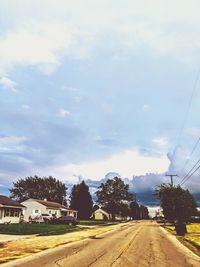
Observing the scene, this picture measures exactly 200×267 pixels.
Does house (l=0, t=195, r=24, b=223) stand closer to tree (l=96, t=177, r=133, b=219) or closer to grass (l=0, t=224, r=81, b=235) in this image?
grass (l=0, t=224, r=81, b=235)

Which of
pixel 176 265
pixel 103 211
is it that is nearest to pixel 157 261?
pixel 176 265

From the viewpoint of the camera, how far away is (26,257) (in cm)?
1464

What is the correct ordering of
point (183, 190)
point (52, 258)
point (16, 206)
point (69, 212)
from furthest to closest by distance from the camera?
point (69, 212), point (183, 190), point (16, 206), point (52, 258)

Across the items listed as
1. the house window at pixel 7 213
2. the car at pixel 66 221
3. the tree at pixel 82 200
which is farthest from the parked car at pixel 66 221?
the tree at pixel 82 200

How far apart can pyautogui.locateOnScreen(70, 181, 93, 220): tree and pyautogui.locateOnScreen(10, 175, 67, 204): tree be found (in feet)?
127

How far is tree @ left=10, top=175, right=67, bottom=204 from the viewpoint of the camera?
137 meters

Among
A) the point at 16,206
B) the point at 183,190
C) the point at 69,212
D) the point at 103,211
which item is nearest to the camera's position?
the point at 16,206

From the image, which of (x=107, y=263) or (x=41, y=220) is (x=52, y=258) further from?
(x=41, y=220)

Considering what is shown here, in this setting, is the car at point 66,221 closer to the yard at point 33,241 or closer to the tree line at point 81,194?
the yard at point 33,241

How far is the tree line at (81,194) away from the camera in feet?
325

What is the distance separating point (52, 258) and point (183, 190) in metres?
50.4

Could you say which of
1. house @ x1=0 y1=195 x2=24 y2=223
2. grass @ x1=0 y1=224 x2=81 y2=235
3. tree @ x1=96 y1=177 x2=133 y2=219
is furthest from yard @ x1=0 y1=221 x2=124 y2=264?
tree @ x1=96 y1=177 x2=133 y2=219

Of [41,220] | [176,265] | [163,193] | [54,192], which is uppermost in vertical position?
[54,192]

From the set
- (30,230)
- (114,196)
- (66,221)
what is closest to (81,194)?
(114,196)
